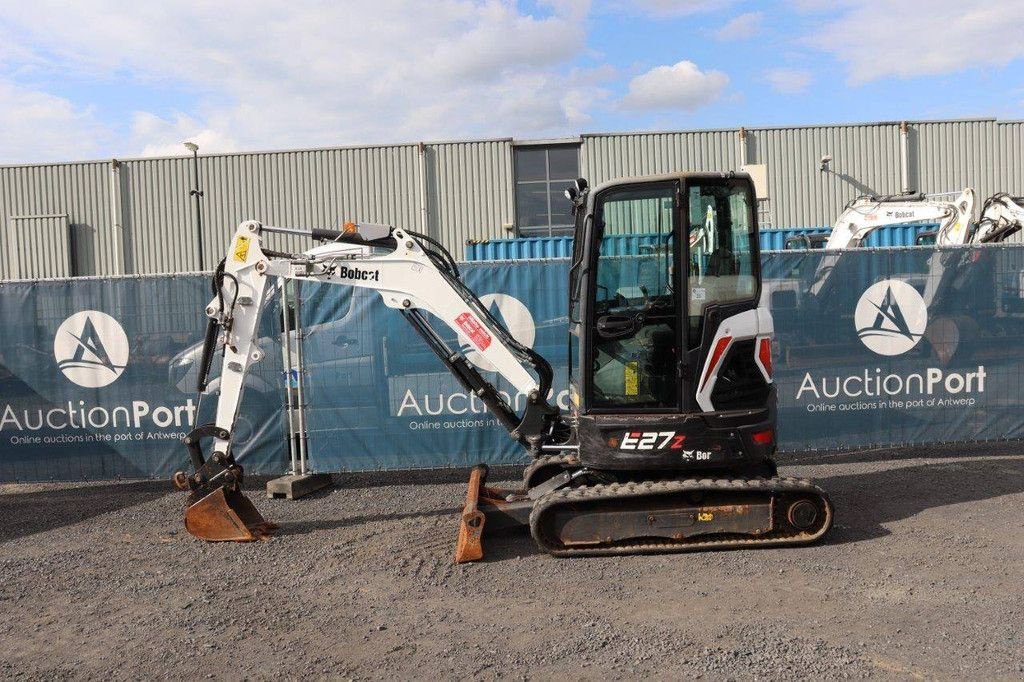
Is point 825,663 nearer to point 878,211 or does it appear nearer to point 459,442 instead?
point 459,442

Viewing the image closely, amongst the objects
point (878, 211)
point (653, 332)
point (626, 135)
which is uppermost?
point (626, 135)

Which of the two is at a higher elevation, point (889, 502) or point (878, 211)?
point (878, 211)

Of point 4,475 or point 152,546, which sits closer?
point 152,546

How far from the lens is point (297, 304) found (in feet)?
28.6

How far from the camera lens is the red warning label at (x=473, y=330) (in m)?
6.51

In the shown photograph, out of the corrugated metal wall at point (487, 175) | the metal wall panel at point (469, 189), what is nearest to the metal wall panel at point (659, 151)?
the corrugated metal wall at point (487, 175)

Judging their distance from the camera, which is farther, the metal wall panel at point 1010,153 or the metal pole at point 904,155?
the metal wall panel at point 1010,153

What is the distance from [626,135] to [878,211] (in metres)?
12.6

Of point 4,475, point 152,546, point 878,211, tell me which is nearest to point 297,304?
point 152,546

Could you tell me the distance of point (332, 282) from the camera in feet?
21.6

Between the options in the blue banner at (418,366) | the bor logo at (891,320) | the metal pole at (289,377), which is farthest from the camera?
the bor logo at (891,320)

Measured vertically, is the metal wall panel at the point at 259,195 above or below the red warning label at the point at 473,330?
above

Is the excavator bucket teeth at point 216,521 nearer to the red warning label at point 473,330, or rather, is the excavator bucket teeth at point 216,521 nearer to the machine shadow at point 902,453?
the red warning label at point 473,330

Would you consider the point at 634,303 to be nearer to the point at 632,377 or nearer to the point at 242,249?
the point at 632,377
